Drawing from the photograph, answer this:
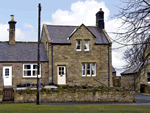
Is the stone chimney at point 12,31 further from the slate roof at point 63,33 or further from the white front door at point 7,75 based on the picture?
the slate roof at point 63,33

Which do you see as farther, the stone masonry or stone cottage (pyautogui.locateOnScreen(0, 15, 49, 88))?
the stone masonry

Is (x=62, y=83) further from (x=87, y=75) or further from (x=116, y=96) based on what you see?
(x=116, y=96)

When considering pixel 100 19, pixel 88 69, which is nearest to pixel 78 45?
pixel 88 69

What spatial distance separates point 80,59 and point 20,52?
755cm

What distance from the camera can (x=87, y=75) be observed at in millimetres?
33438

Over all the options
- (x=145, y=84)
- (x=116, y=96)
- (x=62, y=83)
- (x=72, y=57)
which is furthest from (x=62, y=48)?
(x=145, y=84)

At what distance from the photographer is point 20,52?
33250 mm

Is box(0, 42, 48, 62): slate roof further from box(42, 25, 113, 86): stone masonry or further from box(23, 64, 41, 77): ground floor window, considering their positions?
box(42, 25, 113, 86): stone masonry

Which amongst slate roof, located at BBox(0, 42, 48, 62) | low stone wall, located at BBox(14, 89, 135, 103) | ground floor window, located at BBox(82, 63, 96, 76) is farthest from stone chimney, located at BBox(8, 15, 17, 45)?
low stone wall, located at BBox(14, 89, 135, 103)

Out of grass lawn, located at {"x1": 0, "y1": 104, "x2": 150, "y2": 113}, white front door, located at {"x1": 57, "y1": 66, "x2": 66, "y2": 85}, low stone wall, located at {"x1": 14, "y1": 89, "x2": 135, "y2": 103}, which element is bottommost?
grass lawn, located at {"x1": 0, "y1": 104, "x2": 150, "y2": 113}

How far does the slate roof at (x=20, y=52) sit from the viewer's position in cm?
3182

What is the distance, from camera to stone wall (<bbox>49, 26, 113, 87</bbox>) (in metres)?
32.8

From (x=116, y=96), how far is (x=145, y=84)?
12.7m

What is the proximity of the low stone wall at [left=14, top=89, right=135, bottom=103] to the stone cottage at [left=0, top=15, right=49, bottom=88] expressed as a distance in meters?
7.73
